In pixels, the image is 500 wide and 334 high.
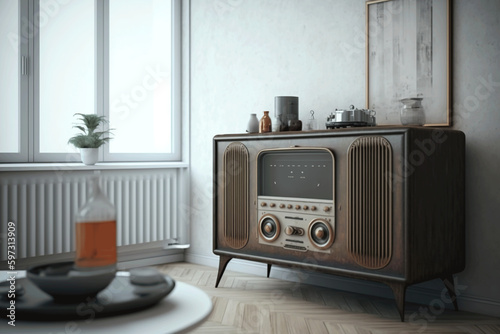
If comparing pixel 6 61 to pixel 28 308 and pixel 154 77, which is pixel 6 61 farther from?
pixel 28 308

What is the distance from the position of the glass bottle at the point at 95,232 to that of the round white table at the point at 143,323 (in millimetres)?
119

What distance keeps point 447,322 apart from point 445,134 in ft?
2.99

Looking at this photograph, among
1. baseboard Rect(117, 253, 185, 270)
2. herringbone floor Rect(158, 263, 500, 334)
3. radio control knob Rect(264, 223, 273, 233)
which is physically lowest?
herringbone floor Rect(158, 263, 500, 334)

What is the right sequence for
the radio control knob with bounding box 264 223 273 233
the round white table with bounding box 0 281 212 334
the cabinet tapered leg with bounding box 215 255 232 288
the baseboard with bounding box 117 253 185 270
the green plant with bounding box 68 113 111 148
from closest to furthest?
the round white table with bounding box 0 281 212 334
the radio control knob with bounding box 264 223 273 233
the cabinet tapered leg with bounding box 215 255 232 288
the green plant with bounding box 68 113 111 148
the baseboard with bounding box 117 253 185 270

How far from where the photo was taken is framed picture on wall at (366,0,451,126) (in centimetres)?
269

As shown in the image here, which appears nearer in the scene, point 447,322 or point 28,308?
point 28,308

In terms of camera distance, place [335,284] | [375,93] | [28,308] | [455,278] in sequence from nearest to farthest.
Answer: [28,308] < [455,278] < [375,93] < [335,284]

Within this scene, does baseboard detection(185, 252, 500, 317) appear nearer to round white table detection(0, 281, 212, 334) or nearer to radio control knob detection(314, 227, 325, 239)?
radio control knob detection(314, 227, 325, 239)

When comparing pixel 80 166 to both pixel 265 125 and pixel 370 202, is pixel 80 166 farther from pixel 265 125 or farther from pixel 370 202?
pixel 370 202

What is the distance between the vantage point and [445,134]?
2488 millimetres

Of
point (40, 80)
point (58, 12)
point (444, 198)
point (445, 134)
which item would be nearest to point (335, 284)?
point (444, 198)

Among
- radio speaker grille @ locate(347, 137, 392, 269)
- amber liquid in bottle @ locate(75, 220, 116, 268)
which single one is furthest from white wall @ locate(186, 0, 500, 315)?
amber liquid in bottle @ locate(75, 220, 116, 268)

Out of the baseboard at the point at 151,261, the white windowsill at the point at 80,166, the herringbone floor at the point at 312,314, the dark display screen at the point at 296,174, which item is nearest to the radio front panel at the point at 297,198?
the dark display screen at the point at 296,174

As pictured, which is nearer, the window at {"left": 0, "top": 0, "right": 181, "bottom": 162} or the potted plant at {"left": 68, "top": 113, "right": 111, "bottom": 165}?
the window at {"left": 0, "top": 0, "right": 181, "bottom": 162}
